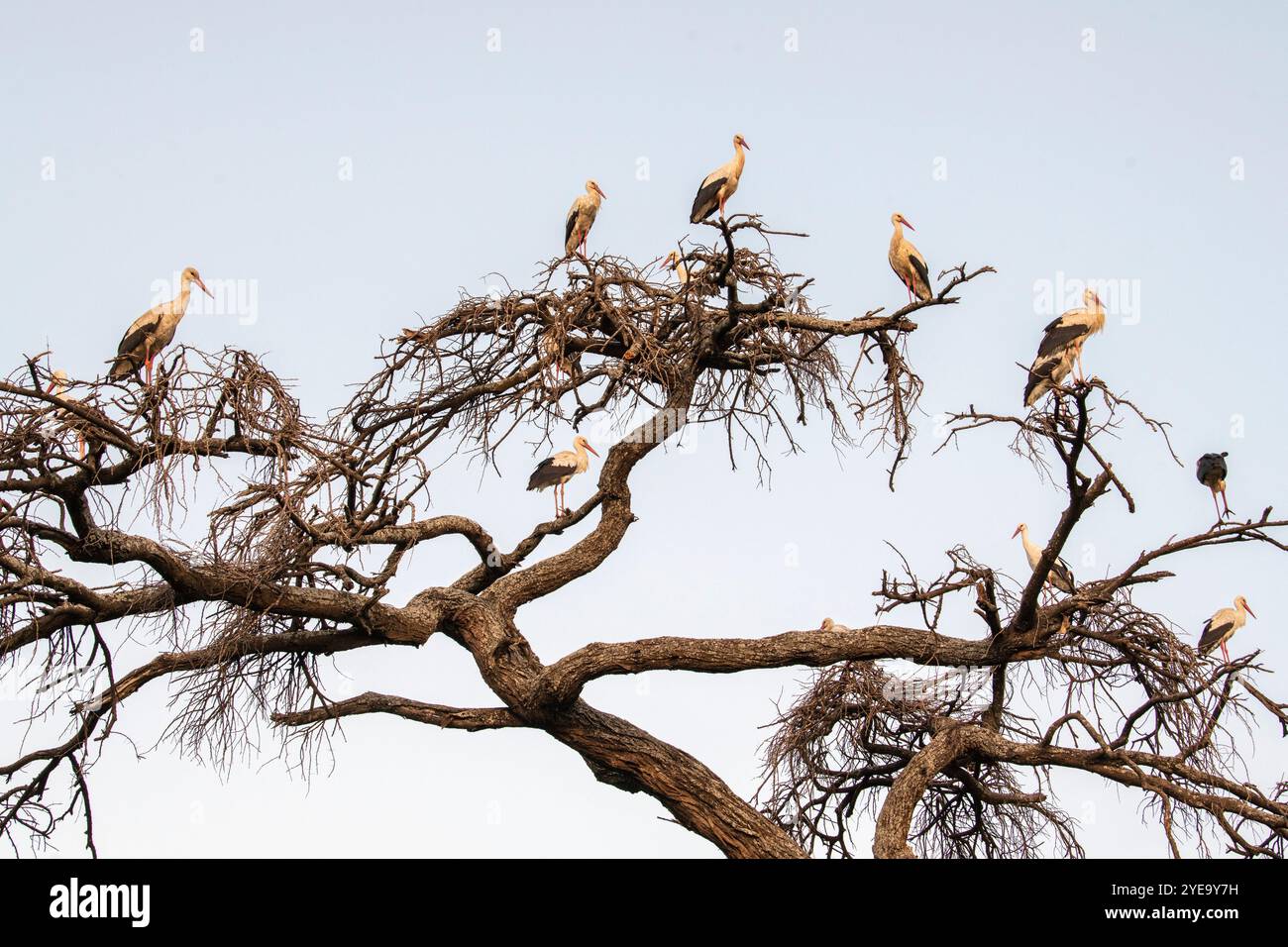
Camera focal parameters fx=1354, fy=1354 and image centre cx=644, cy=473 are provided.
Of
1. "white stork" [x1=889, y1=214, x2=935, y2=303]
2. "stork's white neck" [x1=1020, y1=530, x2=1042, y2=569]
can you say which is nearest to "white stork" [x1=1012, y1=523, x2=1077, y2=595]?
"stork's white neck" [x1=1020, y1=530, x2=1042, y2=569]

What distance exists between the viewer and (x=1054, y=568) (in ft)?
28.4

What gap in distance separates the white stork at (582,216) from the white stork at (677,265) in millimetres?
1588

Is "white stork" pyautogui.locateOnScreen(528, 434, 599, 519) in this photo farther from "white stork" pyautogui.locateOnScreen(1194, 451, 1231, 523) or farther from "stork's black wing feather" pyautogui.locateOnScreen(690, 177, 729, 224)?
"white stork" pyautogui.locateOnScreen(1194, 451, 1231, 523)

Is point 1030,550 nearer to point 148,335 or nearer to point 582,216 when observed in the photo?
point 582,216

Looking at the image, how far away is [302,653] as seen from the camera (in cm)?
831

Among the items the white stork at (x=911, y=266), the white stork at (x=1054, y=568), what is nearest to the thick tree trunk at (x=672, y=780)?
the white stork at (x=1054, y=568)

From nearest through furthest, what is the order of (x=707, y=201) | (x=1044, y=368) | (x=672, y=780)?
1. (x=672, y=780)
2. (x=1044, y=368)
3. (x=707, y=201)

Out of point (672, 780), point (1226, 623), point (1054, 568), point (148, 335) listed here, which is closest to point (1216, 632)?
point (1226, 623)

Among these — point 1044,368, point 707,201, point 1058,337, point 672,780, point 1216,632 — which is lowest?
point 672,780

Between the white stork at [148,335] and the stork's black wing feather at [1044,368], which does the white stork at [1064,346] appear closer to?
the stork's black wing feather at [1044,368]

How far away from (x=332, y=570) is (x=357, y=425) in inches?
59.4

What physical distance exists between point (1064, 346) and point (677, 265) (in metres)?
2.61

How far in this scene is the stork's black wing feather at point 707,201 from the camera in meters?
9.66
